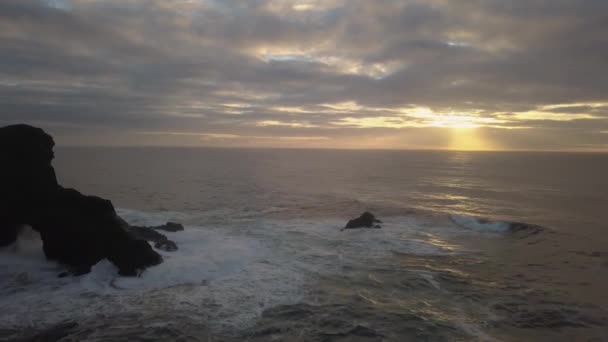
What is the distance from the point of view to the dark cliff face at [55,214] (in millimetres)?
19391

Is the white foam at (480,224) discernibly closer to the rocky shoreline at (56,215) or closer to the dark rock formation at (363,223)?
the dark rock formation at (363,223)

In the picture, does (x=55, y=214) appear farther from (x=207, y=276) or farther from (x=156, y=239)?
(x=207, y=276)

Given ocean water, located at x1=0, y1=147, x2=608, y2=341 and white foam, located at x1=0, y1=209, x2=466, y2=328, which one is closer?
ocean water, located at x1=0, y1=147, x2=608, y2=341

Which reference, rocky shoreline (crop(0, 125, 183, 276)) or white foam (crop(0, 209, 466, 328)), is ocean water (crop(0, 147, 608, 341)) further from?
rocky shoreline (crop(0, 125, 183, 276))

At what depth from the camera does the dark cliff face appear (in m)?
19.4

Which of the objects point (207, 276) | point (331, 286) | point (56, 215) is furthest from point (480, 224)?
point (56, 215)

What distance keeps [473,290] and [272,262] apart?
36.0ft

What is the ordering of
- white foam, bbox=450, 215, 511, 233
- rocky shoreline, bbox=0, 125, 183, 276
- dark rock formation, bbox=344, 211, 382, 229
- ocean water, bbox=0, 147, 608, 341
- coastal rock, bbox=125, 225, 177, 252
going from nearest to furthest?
ocean water, bbox=0, 147, 608, 341
rocky shoreline, bbox=0, 125, 183, 276
coastal rock, bbox=125, 225, 177, 252
dark rock formation, bbox=344, 211, 382, 229
white foam, bbox=450, 215, 511, 233

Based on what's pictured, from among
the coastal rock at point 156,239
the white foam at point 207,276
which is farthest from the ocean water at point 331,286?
the coastal rock at point 156,239

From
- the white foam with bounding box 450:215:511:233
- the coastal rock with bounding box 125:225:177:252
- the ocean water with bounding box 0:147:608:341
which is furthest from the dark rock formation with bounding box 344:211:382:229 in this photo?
the coastal rock with bounding box 125:225:177:252

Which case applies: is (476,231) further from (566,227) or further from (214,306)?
(214,306)

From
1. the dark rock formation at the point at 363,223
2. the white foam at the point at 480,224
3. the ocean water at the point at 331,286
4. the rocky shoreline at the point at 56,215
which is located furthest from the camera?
the white foam at the point at 480,224

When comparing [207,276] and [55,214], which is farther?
[55,214]

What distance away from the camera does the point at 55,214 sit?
2008 centimetres
